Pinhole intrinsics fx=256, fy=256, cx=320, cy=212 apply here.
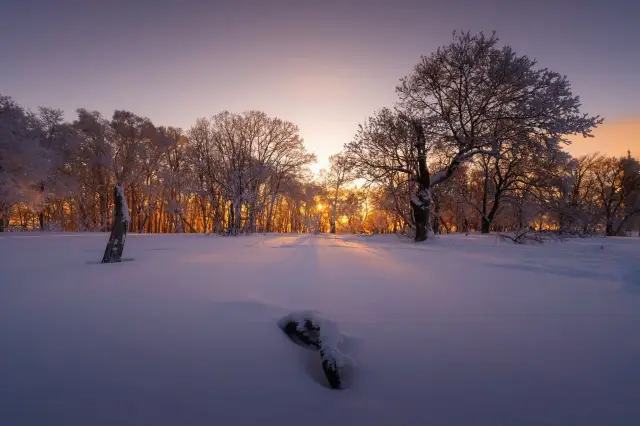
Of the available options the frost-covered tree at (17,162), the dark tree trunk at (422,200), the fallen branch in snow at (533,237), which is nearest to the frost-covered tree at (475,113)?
the dark tree trunk at (422,200)

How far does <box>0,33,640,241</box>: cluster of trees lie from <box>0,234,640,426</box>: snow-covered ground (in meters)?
8.36

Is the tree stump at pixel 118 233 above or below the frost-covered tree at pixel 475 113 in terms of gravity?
below

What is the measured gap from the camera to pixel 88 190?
950 inches

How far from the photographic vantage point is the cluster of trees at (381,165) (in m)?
9.26

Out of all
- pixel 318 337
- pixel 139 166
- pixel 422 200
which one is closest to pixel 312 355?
pixel 318 337

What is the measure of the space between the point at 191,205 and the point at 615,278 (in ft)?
110

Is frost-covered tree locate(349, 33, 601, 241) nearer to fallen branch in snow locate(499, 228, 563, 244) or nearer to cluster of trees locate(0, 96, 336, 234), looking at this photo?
fallen branch in snow locate(499, 228, 563, 244)

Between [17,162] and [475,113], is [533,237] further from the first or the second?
[17,162]

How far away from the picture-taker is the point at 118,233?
4719mm

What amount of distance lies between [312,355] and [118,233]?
484cm

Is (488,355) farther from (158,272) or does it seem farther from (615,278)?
(158,272)

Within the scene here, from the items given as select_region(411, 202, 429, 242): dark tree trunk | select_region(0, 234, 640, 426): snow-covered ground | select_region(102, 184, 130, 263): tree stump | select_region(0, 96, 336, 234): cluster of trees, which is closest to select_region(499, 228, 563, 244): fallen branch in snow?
select_region(411, 202, 429, 242): dark tree trunk

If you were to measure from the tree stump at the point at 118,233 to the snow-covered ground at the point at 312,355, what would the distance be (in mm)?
1643

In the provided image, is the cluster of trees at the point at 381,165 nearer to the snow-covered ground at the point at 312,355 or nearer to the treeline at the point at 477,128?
the treeline at the point at 477,128
